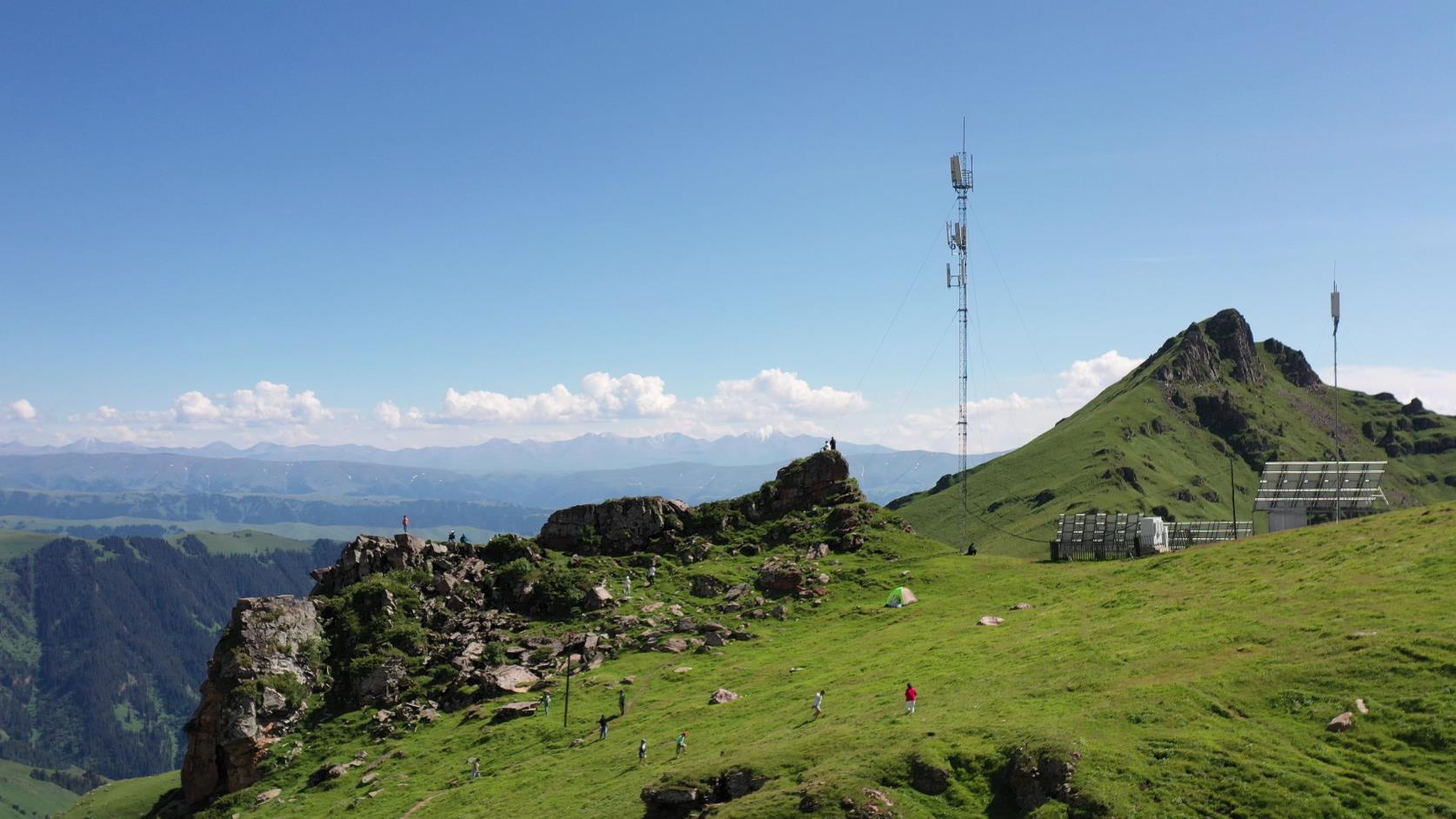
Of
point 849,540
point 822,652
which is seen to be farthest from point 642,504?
point 822,652

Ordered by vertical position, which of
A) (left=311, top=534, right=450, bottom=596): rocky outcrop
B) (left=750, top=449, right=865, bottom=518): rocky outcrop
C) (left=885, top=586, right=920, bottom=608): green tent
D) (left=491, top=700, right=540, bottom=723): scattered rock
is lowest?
(left=491, top=700, right=540, bottom=723): scattered rock

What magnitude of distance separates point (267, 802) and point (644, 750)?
117ft

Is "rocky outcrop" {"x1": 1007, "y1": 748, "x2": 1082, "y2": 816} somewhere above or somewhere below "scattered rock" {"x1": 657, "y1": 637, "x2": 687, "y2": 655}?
above

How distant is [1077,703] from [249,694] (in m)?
72.5

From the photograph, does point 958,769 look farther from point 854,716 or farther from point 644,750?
point 644,750

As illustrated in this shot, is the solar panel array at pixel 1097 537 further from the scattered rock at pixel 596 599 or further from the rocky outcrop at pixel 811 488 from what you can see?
the scattered rock at pixel 596 599

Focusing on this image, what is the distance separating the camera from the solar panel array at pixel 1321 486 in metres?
101

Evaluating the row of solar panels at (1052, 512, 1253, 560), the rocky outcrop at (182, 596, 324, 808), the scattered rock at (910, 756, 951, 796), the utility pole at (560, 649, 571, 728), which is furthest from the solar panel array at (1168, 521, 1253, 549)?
the rocky outcrop at (182, 596, 324, 808)

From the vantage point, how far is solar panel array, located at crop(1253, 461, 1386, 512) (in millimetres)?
101125

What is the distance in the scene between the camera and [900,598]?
99.0m

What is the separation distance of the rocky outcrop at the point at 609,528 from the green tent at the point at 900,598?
110 ft

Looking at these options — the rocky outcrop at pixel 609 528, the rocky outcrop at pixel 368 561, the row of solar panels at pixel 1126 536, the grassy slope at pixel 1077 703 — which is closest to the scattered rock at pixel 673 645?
the grassy slope at pixel 1077 703

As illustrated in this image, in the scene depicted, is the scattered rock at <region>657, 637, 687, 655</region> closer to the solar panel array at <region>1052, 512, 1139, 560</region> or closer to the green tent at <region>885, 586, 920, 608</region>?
the green tent at <region>885, 586, 920, 608</region>

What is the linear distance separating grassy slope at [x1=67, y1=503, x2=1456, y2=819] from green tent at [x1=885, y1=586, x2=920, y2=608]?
211 centimetres
